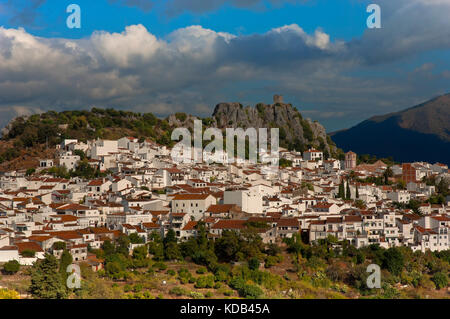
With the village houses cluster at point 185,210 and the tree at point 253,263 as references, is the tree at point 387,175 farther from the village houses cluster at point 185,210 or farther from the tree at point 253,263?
the tree at point 253,263

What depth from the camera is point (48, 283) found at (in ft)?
62.2

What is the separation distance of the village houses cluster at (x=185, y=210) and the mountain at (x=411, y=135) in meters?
43.1

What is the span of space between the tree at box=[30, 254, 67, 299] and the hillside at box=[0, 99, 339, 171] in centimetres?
2546

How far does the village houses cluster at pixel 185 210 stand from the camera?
84.1ft

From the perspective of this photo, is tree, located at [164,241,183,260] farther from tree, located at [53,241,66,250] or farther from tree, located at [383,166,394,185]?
tree, located at [383,166,394,185]

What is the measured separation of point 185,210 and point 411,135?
6670cm

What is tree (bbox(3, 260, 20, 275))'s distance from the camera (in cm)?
2103

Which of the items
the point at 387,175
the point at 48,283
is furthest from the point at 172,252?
the point at 387,175

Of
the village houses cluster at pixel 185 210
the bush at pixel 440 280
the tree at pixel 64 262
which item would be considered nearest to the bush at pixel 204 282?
the village houses cluster at pixel 185 210

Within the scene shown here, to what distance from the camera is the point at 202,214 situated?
2877cm

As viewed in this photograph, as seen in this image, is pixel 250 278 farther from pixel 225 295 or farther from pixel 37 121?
pixel 37 121

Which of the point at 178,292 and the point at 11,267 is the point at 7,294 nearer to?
the point at 11,267

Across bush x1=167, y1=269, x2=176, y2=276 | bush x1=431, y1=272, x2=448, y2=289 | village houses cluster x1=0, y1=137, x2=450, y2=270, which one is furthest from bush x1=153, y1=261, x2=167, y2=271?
bush x1=431, y1=272, x2=448, y2=289
